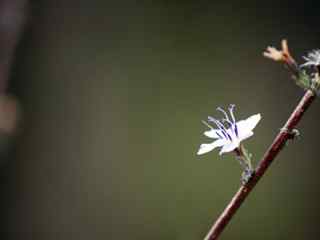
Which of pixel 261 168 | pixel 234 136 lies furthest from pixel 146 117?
pixel 261 168

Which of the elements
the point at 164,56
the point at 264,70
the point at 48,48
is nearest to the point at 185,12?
the point at 164,56

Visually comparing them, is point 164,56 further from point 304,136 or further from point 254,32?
point 304,136

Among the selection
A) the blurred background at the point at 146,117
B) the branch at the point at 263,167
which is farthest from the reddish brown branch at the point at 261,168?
the blurred background at the point at 146,117

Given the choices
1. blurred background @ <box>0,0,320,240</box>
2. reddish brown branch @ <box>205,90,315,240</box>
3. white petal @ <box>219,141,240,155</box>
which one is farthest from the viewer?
blurred background @ <box>0,0,320,240</box>

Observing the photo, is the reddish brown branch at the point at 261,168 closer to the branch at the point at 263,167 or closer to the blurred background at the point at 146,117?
the branch at the point at 263,167

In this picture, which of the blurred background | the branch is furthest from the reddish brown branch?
the blurred background

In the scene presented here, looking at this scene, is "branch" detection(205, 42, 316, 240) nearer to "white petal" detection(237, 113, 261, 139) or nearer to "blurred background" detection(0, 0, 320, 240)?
"white petal" detection(237, 113, 261, 139)

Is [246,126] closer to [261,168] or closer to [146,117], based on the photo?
[261,168]
